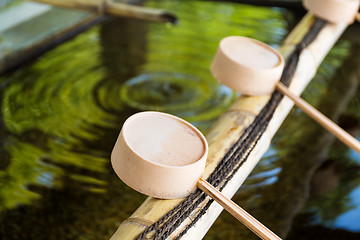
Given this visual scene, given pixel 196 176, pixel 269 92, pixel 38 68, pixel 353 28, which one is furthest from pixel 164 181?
pixel 353 28

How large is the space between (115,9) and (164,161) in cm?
276

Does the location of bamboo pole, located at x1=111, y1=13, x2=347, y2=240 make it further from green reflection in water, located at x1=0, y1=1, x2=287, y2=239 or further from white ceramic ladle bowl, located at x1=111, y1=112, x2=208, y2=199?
green reflection in water, located at x1=0, y1=1, x2=287, y2=239

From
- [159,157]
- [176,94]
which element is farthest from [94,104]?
[159,157]

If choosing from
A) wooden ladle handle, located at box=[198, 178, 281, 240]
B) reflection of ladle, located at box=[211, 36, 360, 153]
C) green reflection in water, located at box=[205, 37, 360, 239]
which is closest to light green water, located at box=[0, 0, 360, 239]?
green reflection in water, located at box=[205, 37, 360, 239]

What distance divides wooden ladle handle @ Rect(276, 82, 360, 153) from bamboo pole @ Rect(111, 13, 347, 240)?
0.27 ft

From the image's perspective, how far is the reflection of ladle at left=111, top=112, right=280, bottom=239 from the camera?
1588 mm

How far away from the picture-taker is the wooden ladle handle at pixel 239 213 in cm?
155

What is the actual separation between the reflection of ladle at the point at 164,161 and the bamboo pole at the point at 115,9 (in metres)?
2.27

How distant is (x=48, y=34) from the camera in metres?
4.43

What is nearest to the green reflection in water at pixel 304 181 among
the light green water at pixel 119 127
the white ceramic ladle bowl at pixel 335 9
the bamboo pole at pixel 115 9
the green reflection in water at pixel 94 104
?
the light green water at pixel 119 127

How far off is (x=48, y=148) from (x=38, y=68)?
3.98ft

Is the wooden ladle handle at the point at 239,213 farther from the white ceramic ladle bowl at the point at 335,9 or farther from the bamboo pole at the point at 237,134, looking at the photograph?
the white ceramic ladle bowl at the point at 335,9

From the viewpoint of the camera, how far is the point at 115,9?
4.08 metres

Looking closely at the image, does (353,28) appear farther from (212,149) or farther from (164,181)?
(164,181)
